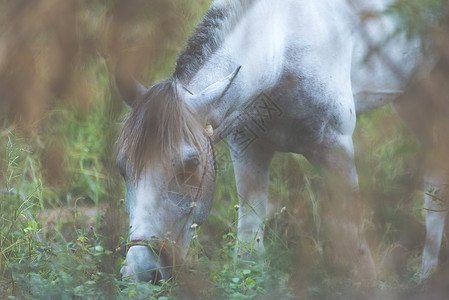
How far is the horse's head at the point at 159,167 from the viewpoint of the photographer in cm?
195

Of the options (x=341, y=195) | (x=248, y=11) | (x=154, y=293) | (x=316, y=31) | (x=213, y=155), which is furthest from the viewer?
(x=316, y=31)

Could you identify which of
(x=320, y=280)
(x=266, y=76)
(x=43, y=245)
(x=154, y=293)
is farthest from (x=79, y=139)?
(x=320, y=280)

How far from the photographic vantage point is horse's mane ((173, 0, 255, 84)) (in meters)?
2.18

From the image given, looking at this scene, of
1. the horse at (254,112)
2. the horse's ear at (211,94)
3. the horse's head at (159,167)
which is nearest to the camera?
the horse at (254,112)

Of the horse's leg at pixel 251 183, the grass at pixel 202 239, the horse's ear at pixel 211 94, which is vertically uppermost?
the horse's ear at pixel 211 94

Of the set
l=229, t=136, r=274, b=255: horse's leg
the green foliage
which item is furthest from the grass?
the green foliage

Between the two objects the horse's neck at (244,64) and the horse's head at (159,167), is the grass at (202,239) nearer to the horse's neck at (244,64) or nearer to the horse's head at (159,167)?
the horse's head at (159,167)

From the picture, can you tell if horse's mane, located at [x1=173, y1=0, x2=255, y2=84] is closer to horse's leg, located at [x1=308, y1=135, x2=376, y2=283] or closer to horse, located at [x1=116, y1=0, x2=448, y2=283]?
horse, located at [x1=116, y1=0, x2=448, y2=283]

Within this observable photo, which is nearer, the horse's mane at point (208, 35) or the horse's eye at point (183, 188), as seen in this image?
the horse's eye at point (183, 188)

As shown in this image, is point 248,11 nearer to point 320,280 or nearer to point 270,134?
point 270,134

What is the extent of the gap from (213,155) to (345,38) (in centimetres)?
91

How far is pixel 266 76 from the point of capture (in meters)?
2.38

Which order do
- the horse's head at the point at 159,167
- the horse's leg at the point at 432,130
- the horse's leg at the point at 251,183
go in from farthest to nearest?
the horse's leg at the point at 251,183 → the horse's head at the point at 159,167 → the horse's leg at the point at 432,130

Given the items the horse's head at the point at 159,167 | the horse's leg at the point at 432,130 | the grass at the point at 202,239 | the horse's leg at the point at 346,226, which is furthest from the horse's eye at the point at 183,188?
the horse's leg at the point at 432,130
